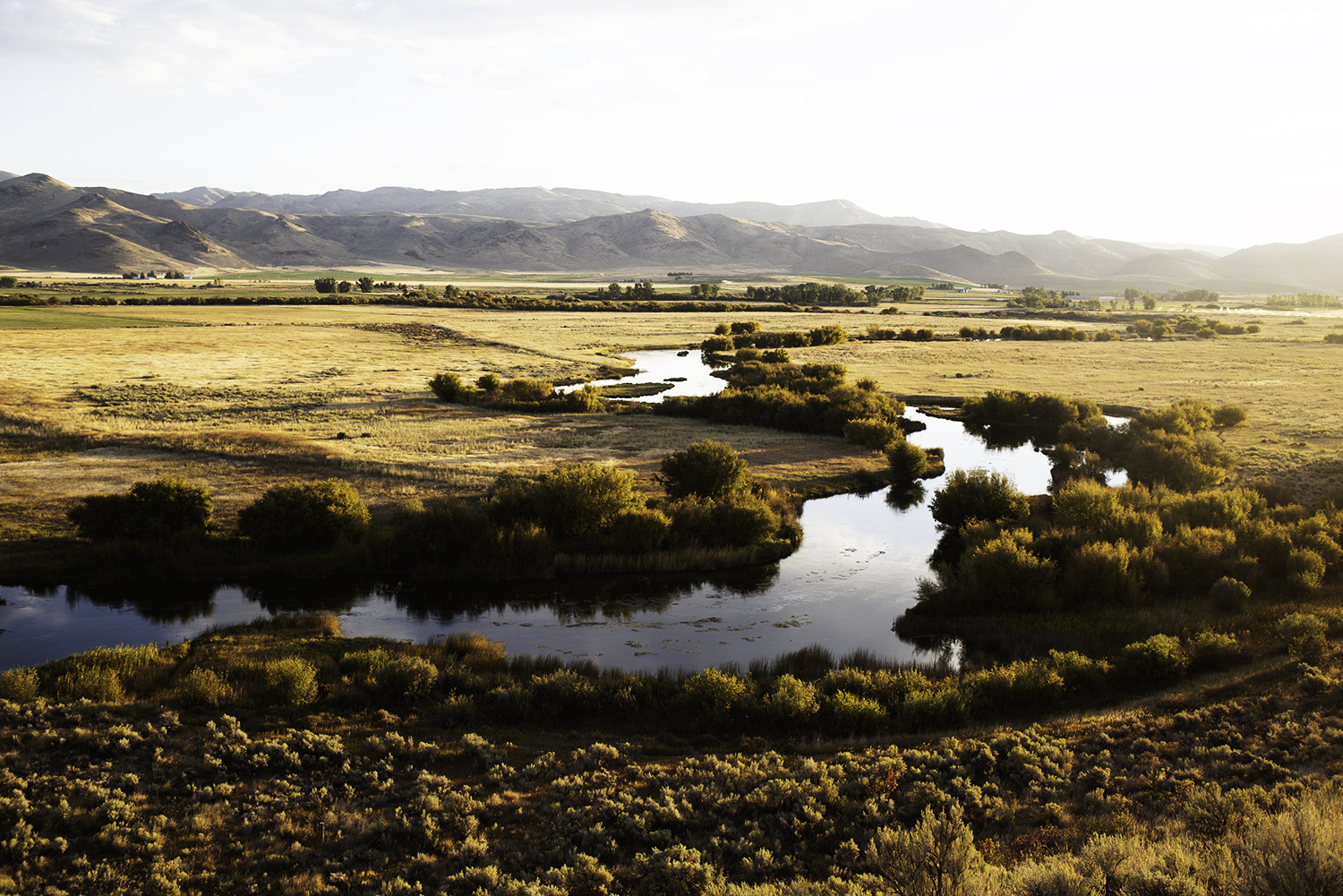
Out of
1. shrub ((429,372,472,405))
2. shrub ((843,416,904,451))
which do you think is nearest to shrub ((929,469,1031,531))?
shrub ((843,416,904,451))

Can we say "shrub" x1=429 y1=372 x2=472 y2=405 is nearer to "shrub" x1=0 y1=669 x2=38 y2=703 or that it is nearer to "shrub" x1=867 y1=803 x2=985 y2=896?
"shrub" x1=0 y1=669 x2=38 y2=703

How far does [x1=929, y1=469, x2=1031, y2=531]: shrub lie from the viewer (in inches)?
1146

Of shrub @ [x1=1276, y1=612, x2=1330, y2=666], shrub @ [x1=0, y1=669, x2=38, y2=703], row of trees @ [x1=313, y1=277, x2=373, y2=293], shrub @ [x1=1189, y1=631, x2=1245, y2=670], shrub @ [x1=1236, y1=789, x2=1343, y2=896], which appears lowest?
shrub @ [x1=0, y1=669, x2=38, y2=703]

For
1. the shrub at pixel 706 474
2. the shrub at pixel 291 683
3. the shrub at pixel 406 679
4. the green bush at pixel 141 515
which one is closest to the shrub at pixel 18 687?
the shrub at pixel 291 683

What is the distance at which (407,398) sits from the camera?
55.7 metres

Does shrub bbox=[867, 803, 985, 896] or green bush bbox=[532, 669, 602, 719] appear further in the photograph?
green bush bbox=[532, 669, 602, 719]

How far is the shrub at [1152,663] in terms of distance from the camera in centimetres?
1691

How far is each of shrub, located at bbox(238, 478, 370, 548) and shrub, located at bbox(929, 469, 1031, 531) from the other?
22243mm

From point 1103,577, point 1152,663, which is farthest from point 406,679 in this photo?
point 1103,577

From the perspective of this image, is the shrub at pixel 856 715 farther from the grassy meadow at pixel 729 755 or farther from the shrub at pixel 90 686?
the shrub at pixel 90 686

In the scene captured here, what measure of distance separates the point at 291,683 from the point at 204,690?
1638 mm

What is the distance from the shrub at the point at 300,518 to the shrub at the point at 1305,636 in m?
26.3

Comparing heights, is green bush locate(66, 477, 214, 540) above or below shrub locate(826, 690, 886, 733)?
above

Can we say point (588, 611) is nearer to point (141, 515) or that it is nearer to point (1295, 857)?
point (141, 515)
